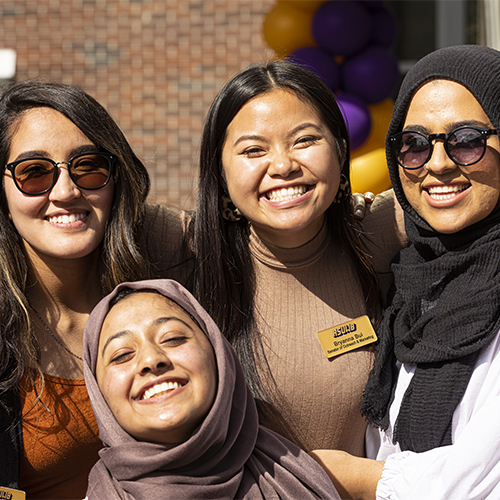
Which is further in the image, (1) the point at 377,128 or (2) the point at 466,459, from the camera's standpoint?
(1) the point at 377,128

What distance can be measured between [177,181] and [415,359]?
5.60 metres

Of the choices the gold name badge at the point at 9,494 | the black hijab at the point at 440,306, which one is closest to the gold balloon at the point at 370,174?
the black hijab at the point at 440,306

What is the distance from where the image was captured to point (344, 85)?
5.11m

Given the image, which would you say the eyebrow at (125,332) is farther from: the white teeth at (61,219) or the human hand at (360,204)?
the human hand at (360,204)

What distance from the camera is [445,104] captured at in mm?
2391

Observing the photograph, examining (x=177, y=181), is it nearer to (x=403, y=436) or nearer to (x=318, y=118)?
(x=318, y=118)

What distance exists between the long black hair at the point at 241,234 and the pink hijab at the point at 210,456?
35 cm

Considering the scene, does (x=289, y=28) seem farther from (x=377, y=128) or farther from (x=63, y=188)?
(x=63, y=188)

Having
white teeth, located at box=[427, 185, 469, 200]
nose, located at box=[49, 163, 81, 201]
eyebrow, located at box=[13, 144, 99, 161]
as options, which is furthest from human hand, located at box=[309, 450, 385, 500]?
eyebrow, located at box=[13, 144, 99, 161]

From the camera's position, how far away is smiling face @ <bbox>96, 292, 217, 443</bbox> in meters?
2.10

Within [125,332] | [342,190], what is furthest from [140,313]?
[342,190]

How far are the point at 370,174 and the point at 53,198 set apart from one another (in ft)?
9.25

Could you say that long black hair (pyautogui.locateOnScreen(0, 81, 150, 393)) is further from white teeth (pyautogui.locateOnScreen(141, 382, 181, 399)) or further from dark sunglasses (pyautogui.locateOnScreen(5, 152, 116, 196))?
white teeth (pyautogui.locateOnScreen(141, 382, 181, 399))

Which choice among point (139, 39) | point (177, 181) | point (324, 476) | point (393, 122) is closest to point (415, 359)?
point (324, 476)
